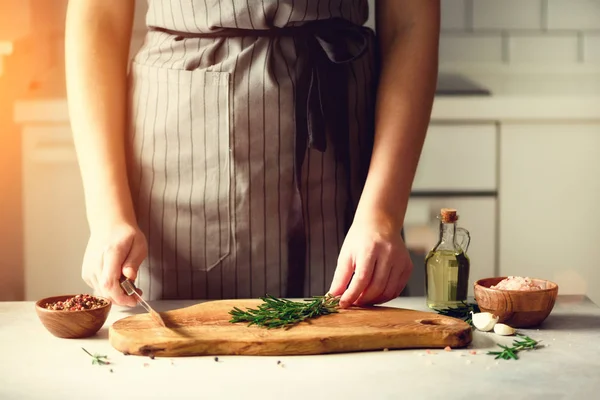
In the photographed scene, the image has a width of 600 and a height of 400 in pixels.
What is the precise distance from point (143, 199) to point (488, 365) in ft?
2.26

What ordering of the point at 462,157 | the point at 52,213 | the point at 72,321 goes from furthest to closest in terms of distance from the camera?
the point at 52,213
the point at 462,157
the point at 72,321

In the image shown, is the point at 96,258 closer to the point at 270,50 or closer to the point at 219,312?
the point at 219,312

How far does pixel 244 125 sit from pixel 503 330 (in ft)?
1.74

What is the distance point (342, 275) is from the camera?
1.08 metres

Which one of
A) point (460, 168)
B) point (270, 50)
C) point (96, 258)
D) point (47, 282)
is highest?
point (270, 50)

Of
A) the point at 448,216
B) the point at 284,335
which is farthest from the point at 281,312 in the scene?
the point at 448,216

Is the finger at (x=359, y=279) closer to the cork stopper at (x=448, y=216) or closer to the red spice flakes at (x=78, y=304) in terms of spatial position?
the cork stopper at (x=448, y=216)

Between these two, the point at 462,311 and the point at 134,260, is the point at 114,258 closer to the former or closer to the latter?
the point at 134,260

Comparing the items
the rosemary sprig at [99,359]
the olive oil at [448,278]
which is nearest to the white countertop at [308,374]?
the rosemary sprig at [99,359]

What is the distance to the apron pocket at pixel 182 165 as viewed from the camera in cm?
127

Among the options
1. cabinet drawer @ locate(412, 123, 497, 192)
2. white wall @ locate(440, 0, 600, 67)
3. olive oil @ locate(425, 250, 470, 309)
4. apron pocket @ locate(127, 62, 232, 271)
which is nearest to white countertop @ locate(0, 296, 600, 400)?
olive oil @ locate(425, 250, 470, 309)

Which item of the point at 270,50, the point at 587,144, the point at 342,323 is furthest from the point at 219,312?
the point at 587,144

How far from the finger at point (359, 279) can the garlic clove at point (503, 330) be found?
0.18m

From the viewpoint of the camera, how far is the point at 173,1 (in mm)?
1297
